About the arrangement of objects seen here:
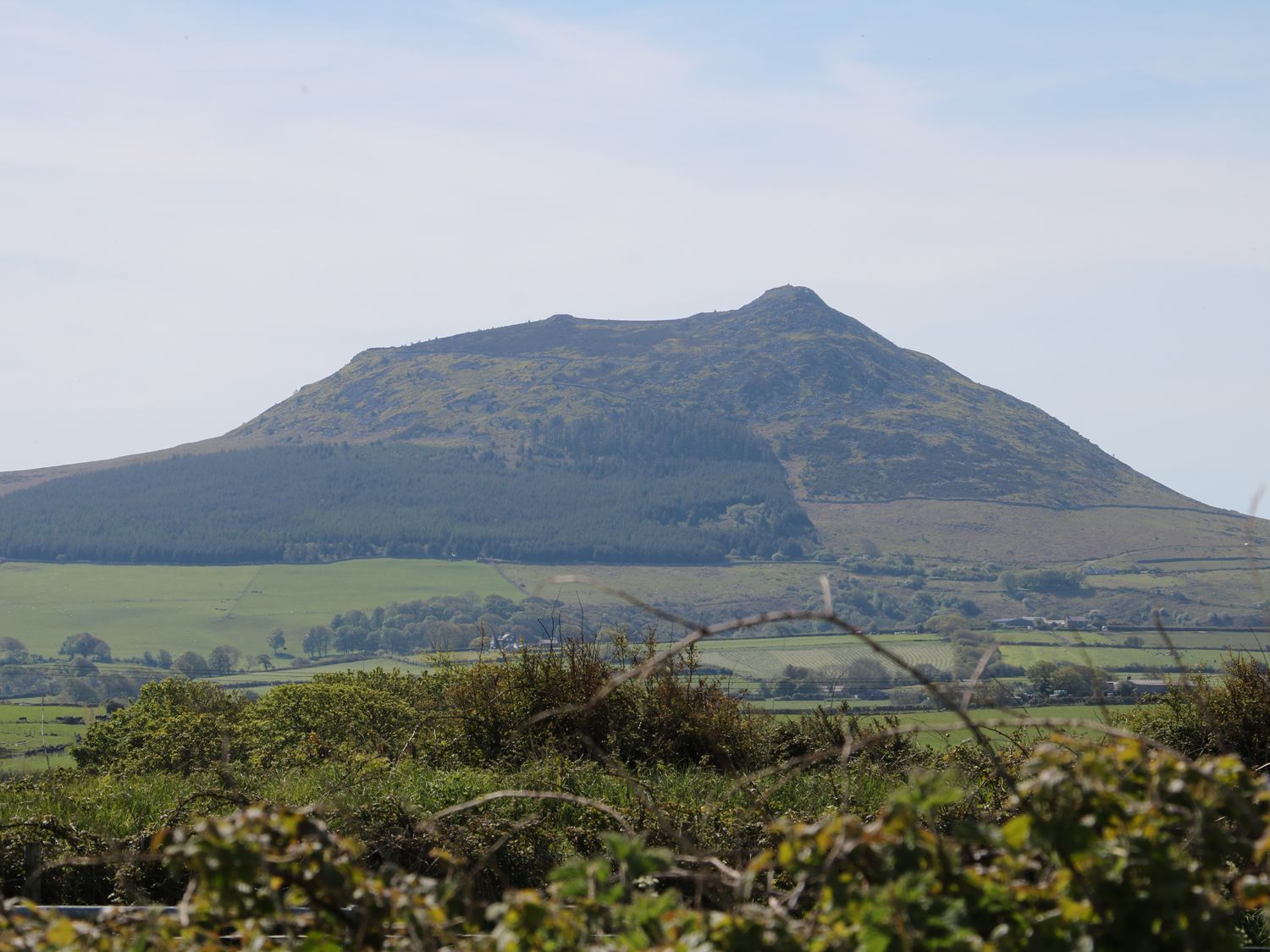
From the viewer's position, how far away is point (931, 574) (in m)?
192

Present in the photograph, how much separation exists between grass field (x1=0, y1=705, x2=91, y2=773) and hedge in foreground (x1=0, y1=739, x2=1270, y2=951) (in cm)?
1129

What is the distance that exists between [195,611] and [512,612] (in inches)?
1777

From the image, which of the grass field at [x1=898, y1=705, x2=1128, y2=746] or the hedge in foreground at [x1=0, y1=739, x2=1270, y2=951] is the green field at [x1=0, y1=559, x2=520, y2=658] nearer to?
the grass field at [x1=898, y1=705, x2=1128, y2=746]

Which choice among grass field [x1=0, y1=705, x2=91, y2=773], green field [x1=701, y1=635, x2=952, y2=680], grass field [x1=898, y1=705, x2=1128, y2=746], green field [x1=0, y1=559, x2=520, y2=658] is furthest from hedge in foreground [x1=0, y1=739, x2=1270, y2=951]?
green field [x1=0, y1=559, x2=520, y2=658]

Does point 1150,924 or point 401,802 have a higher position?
point 1150,924

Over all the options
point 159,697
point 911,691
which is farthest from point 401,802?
point 911,691

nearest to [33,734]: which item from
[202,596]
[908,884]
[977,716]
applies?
[977,716]

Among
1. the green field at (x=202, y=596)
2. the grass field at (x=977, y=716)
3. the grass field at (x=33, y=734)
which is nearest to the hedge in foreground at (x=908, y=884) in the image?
the grass field at (x=977, y=716)

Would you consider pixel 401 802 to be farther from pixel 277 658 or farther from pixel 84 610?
pixel 84 610

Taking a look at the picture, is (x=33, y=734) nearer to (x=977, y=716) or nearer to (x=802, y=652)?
(x=977, y=716)

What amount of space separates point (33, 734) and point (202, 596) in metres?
145

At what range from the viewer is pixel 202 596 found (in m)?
172

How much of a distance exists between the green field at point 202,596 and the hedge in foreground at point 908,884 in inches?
5560

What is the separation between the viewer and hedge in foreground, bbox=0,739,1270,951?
2875 millimetres
